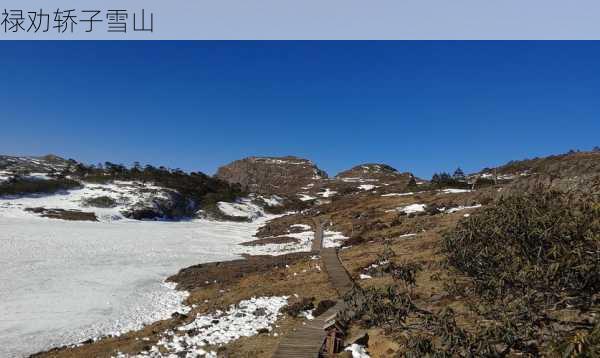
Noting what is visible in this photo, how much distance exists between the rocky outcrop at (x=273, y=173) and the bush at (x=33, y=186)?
79.4 m

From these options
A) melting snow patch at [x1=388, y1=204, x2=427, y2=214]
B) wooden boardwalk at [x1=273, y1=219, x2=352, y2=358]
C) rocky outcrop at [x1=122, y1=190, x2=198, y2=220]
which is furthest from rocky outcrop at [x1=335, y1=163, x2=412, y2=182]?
wooden boardwalk at [x1=273, y1=219, x2=352, y2=358]

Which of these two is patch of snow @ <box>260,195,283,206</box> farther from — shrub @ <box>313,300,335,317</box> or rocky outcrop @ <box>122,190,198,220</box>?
shrub @ <box>313,300,335,317</box>

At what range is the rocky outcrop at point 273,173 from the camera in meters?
152

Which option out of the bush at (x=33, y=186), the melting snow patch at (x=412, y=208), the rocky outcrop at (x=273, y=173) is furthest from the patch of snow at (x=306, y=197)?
the melting snow patch at (x=412, y=208)

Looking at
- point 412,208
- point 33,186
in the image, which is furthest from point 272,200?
point 412,208

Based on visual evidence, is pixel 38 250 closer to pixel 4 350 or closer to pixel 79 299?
pixel 79 299

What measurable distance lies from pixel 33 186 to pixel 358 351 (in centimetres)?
7308

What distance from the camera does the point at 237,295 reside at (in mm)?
22469

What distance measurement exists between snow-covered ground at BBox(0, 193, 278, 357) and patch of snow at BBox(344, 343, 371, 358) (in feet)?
38.7

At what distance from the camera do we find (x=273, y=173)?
537 ft

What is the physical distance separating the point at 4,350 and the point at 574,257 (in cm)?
2032

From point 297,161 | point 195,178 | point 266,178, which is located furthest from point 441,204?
point 297,161

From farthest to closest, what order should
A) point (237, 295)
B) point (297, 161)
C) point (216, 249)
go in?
point (297, 161)
point (216, 249)
point (237, 295)

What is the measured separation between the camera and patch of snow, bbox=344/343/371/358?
43.0 feet
